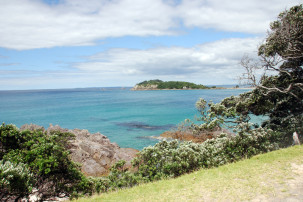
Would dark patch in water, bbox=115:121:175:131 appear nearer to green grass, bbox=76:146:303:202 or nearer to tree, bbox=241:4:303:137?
tree, bbox=241:4:303:137

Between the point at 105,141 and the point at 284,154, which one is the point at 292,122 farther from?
the point at 105,141

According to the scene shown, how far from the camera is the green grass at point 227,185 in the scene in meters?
8.53

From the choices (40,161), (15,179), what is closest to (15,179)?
(15,179)

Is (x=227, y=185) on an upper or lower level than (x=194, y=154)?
lower

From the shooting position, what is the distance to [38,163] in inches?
376

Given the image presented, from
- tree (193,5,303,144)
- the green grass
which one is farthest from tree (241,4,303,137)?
the green grass

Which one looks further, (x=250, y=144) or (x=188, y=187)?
(x=250, y=144)

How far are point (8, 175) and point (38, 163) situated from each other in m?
1.65

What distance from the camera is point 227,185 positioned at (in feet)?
30.6

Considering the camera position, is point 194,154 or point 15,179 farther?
point 194,154

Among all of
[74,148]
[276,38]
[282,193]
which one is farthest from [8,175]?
[276,38]

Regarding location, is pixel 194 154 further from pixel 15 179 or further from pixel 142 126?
pixel 142 126

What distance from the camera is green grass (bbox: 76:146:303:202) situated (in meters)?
8.53

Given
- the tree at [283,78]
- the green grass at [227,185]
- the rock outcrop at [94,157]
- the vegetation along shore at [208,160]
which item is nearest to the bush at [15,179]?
the vegetation along shore at [208,160]
